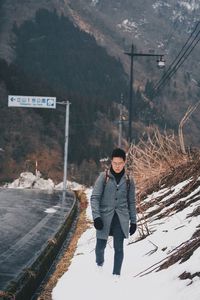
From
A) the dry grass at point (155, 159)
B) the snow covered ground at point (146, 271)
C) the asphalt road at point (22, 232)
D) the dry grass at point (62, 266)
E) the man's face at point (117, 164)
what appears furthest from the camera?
the dry grass at point (155, 159)

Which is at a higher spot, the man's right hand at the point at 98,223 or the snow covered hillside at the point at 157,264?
the man's right hand at the point at 98,223

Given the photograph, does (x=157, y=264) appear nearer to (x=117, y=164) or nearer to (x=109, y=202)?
(x=109, y=202)

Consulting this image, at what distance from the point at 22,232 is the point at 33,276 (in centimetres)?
461

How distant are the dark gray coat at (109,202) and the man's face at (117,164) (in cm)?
11

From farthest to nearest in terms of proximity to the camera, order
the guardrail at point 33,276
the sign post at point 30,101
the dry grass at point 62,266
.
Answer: the sign post at point 30,101
the dry grass at point 62,266
the guardrail at point 33,276

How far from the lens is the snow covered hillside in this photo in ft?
17.1

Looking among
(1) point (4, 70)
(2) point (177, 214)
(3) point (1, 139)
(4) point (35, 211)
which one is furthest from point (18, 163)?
(2) point (177, 214)

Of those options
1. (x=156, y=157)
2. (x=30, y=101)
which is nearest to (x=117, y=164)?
(x=156, y=157)

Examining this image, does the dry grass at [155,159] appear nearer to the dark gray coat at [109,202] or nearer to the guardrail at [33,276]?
the guardrail at [33,276]

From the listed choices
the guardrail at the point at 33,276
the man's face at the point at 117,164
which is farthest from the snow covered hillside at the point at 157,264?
the man's face at the point at 117,164

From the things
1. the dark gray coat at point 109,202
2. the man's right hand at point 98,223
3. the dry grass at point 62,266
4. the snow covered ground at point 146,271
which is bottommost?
the dry grass at point 62,266

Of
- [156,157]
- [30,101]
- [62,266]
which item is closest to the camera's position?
[62,266]

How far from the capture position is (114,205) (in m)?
6.29

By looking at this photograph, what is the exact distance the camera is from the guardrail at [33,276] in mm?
6216
